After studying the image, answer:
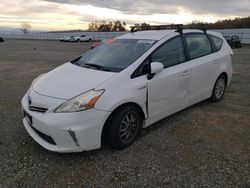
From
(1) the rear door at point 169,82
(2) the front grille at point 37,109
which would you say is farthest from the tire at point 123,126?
(2) the front grille at point 37,109

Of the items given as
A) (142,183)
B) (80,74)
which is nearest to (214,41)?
(80,74)

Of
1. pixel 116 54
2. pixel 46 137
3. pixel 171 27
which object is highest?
pixel 171 27

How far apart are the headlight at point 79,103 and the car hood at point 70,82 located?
Result: 0.26ft

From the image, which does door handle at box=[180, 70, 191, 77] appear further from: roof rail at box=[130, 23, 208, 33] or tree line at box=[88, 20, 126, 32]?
tree line at box=[88, 20, 126, 32]

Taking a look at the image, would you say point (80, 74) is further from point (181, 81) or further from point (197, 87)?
point (197, 87)

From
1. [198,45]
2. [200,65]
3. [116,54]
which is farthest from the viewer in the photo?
[198,45]

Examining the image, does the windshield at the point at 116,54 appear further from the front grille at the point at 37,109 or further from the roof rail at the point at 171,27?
the front grille at the point at 37,109

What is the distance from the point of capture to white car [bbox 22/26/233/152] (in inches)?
105

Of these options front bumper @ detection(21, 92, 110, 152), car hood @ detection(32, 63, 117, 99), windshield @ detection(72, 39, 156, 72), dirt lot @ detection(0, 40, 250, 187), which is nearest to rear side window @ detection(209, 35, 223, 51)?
dirt lot @ detection(0, 40, 250, 187)

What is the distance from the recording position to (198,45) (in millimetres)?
4273

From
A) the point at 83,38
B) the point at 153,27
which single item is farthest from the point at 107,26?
the point at 153,27

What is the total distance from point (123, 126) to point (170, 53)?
1.46m

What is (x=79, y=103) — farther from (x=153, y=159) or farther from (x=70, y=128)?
(x=153, y=159)

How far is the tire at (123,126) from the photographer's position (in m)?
2.88
